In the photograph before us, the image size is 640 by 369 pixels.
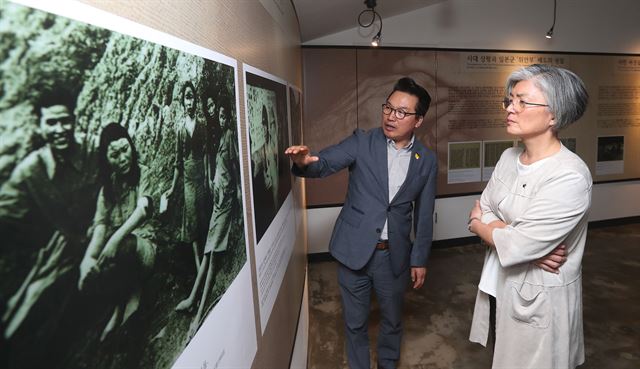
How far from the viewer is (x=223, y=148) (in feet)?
2.24

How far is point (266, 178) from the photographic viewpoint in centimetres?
110

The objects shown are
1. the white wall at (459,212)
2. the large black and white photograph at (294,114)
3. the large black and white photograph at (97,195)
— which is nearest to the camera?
the large black and white photograph at (97,195)

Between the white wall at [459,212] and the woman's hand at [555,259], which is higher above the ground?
the woman's hand at [555,259]

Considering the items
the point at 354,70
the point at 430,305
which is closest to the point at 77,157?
the point at 430,305

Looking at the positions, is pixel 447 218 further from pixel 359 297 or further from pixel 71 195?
pixel 71 195

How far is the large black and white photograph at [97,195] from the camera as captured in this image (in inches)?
9.9

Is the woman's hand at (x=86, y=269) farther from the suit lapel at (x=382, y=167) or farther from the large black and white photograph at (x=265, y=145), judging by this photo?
the suit lapel at (x=382, y=167)

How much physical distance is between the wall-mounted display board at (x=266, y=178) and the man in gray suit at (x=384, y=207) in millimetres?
412

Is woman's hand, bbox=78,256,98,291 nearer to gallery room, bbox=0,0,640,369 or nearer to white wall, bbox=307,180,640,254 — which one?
gallery room, bbox=0,0,640,369

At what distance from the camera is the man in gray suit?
1.86m

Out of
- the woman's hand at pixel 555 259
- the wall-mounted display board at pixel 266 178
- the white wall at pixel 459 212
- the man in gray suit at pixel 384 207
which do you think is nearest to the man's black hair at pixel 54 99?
the wall-mounted display board at pixel 266 178

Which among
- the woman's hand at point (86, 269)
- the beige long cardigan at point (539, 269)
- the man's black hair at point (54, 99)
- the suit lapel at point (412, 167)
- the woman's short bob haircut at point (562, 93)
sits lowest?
the beige long cardigan at point (539, 269)

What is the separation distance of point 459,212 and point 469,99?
1.36 meters

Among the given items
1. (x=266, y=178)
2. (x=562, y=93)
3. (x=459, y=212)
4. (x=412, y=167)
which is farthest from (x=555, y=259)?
(x=459, y=212)
